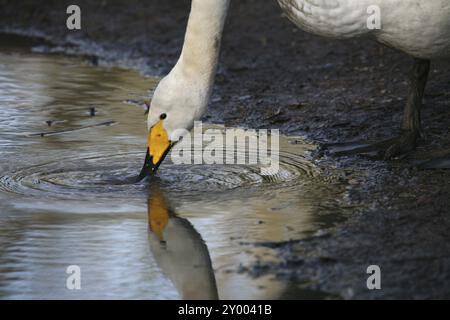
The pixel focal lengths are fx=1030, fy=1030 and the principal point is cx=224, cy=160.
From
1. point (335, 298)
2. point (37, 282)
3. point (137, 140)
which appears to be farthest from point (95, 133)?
point (335, 298)

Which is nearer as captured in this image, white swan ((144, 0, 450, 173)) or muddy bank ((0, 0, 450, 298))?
muddy bank ((0, 0, 450, 298))

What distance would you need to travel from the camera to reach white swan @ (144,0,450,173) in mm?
5656

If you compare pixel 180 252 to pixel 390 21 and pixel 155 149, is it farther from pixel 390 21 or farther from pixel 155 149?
pixel 390 21

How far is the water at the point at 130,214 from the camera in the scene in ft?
14.6

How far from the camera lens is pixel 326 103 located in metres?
7.95

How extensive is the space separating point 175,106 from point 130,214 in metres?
0.79

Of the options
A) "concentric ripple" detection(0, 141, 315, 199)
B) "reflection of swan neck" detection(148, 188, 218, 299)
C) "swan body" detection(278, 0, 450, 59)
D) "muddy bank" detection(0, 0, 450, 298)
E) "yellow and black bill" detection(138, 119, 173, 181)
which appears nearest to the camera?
"reflection of swan neck" detection(148, 188, 218, 299)

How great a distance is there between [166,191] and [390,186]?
127 centimetres

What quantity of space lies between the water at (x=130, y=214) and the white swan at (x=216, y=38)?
0.35 metres

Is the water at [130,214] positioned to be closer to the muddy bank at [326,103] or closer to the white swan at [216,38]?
the muddy bank at [326,103]

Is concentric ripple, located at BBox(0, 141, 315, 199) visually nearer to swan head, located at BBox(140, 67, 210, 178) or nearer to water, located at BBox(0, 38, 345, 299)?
water, located at BBox(0, 38, 345, 299)

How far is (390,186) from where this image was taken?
19.1 feet

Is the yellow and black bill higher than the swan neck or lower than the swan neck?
lower

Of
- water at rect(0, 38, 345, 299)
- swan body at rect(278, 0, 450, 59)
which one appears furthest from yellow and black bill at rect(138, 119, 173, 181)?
swan body at rect(278, 0, 450, 59)
